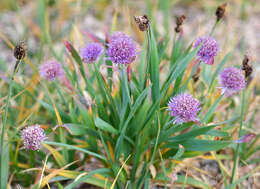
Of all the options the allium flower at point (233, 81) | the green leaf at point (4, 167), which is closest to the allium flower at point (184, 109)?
the allium flower at point (233, 81)

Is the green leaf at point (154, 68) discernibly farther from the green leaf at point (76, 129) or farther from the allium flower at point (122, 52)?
the green leaf at point (76, 129)

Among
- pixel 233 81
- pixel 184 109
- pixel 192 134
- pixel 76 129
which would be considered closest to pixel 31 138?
pixel 76 129

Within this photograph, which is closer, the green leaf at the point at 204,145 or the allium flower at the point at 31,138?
the allium flower at the point at 31,138

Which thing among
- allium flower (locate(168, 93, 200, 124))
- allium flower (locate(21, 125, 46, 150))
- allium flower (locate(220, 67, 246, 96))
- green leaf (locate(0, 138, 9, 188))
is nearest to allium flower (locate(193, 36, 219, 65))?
allium flower (locate(220, 67, 246, 96))

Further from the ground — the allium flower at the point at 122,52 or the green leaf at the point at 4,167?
the allium flower at the point at 122,52

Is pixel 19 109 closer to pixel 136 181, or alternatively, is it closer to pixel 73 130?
pixel 73 130

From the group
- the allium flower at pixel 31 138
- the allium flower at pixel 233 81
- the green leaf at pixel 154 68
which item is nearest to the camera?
the allium flower at pixel 31 138

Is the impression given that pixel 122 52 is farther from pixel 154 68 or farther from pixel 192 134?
pixel 192 134

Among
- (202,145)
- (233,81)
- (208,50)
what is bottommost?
(202,145)

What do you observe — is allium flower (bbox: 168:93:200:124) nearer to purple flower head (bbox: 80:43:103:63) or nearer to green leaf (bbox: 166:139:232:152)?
green leaf (bbox: 166:139:232:152)
